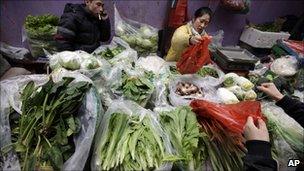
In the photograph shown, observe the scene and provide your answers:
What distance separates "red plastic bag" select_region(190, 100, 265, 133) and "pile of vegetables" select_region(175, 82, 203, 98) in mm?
453

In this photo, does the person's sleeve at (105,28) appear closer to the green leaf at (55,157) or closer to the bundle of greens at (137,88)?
the bundle of greens at (137,88)

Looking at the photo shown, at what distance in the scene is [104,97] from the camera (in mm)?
2209

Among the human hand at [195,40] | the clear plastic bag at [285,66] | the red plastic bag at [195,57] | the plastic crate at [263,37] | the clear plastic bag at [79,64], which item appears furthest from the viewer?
the plastic crate at [263,37]

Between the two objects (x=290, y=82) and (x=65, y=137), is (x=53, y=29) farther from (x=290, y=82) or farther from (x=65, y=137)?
(x=290, y=82)

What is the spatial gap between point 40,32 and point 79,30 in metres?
0.56

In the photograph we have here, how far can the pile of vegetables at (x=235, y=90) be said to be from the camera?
2460 mm

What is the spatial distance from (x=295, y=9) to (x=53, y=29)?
3908mm

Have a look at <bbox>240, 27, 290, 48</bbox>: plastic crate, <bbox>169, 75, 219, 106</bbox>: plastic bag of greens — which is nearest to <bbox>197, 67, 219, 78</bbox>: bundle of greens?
<bbox>169, 75, 219, 106</bbox>: plastic bag of greens

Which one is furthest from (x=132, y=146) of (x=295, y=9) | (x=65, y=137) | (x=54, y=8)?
(x=295, y=9)

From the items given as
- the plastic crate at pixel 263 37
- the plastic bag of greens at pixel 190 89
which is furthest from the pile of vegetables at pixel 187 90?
the plastic crate at pixel 263 37

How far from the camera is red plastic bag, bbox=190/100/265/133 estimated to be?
179 centimetres

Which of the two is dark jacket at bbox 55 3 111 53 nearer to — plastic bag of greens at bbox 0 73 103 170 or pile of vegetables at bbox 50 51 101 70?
pile of vegetables at bbox 50 51 101 70

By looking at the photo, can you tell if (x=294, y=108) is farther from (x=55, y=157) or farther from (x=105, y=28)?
(x=105, y=28)

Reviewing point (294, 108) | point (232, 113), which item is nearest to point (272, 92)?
point (294, 108)
